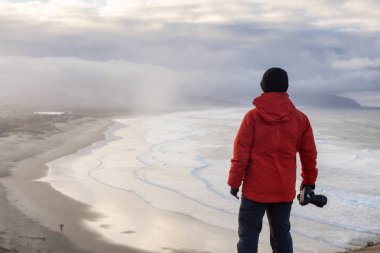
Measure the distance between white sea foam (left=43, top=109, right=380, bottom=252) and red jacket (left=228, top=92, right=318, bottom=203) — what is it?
376cm

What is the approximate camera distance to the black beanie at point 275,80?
4707mm

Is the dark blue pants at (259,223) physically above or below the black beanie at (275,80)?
below

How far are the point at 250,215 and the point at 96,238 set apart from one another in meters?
4.36

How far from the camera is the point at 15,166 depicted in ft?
58.4

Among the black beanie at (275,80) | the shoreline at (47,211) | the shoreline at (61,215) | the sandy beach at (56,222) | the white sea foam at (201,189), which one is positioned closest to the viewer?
the black beanie at (275,80)

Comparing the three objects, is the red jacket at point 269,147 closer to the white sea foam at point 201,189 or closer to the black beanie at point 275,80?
the black beanie at point 275,80

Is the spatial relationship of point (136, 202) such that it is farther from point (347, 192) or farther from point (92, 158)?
point (92, 158)

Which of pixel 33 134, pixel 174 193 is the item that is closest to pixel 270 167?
pixel 174 193

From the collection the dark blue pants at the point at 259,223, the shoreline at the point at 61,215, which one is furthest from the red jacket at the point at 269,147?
the shoreline at the point at 61,215

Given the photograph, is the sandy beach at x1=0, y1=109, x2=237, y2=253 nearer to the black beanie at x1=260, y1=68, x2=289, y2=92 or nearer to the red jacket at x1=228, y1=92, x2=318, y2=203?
the red jacket at x1=228, y1=92, x2=318, y2=203

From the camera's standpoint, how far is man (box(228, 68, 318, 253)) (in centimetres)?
463

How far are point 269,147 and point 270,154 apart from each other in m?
0.07

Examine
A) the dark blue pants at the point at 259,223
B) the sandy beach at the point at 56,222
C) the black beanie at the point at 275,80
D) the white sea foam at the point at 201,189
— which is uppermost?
the black beanie at the point at 275,80

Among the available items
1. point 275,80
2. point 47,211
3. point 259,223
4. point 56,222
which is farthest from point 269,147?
point 47,211
